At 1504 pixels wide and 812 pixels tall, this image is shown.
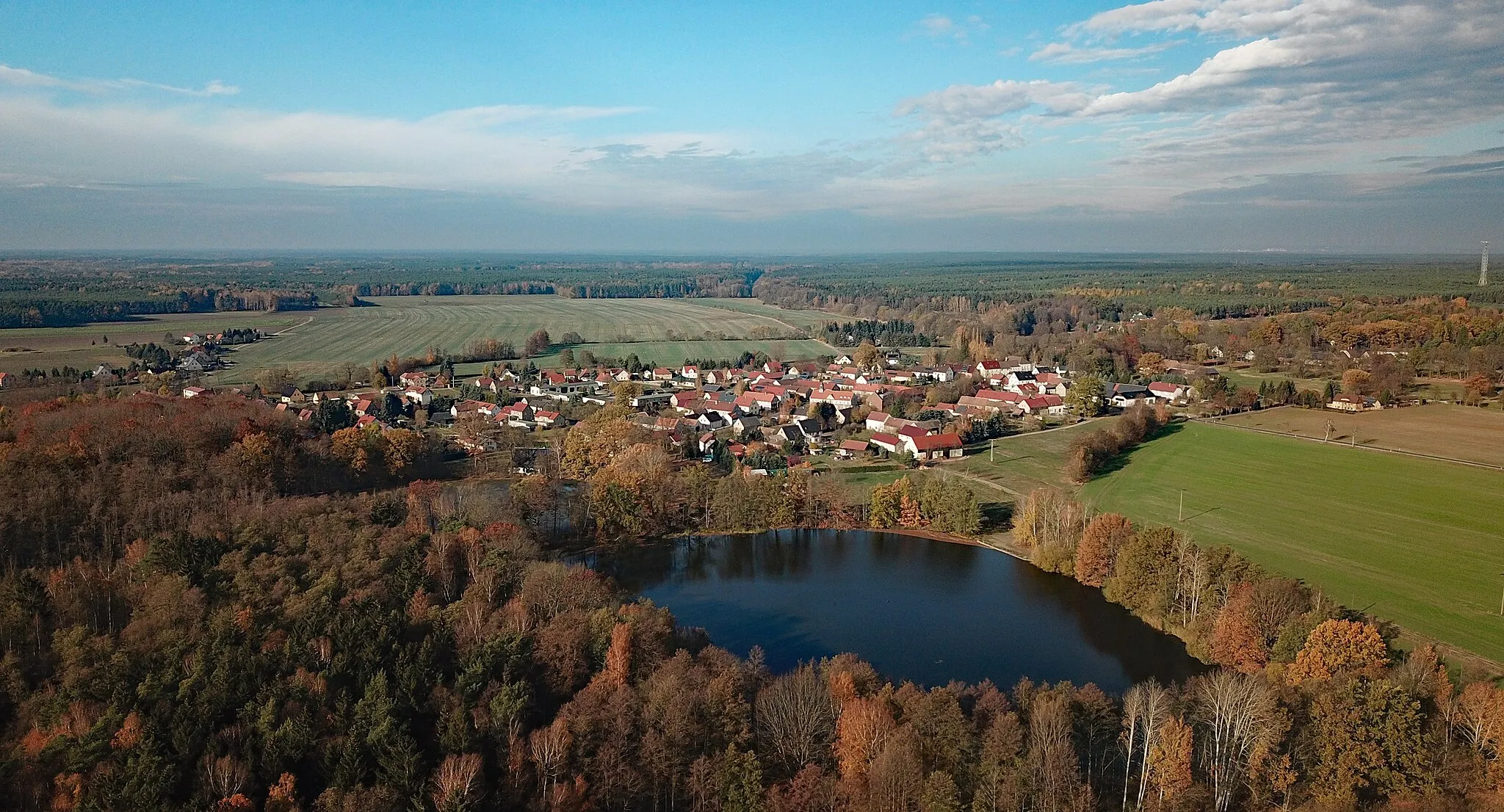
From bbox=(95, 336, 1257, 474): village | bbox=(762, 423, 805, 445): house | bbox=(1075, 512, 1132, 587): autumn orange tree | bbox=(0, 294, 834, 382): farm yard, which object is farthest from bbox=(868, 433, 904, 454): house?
bbox=(0, 294, 834, 382): farm yard

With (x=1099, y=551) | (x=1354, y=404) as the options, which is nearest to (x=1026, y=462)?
(x=1099, y=551)

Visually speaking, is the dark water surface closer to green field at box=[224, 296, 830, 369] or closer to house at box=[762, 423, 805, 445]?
house at box=[762, 423, 805, 445]

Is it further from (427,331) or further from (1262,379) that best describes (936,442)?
(427,331)

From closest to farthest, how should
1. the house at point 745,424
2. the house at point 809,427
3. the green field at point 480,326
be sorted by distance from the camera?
the house at point 809,427 < the house at point 745,424 < the green field at point 480,326

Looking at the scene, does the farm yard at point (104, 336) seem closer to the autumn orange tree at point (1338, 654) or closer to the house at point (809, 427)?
the house at point (809, 427)

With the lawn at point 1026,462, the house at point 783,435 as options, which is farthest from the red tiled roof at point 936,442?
the house at point 783,435

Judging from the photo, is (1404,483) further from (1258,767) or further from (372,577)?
(372,577)
